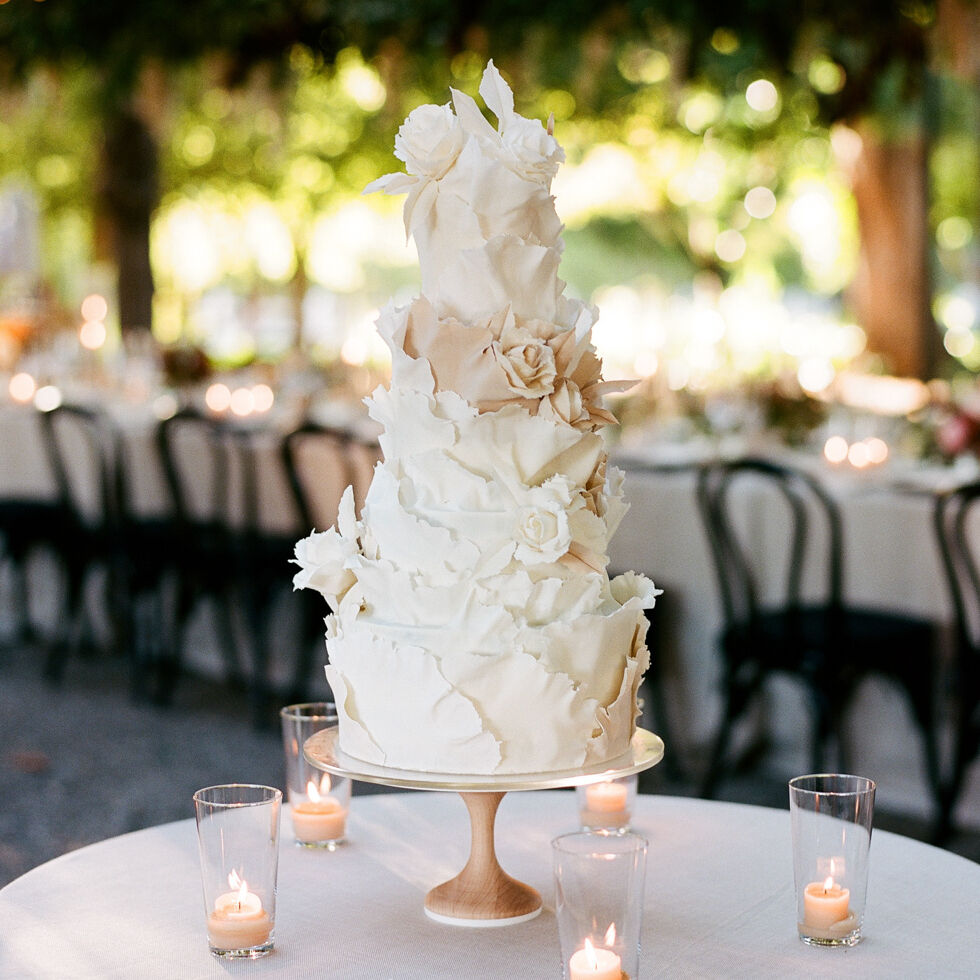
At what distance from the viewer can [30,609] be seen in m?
7.30

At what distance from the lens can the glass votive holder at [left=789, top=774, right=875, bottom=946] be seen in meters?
1.62

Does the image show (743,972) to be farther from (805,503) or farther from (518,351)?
(805,503)

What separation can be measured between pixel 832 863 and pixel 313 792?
735 mm

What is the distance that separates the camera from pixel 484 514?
62.9 inches

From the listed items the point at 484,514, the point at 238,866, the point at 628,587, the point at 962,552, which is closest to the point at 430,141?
the point at 484,514

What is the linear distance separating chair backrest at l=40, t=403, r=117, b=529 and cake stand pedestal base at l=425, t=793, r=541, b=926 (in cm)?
487

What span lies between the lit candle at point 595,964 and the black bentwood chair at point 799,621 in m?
3.03

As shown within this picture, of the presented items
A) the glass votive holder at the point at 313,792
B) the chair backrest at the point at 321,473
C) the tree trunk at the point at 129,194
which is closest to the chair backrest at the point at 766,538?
the chair backrest at the point at 321,473

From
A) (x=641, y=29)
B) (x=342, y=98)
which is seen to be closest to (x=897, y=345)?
(x=641, y=29)

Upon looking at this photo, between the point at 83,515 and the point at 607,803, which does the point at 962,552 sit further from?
the point at 83,515

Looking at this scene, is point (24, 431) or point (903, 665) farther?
point (24, 431)

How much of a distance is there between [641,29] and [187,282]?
18.8 metres

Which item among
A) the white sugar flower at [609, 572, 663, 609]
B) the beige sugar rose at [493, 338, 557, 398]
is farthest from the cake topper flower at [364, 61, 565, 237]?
the white sugar flower at [609, 572, 663, 609]

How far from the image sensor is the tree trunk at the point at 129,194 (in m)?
10.8
